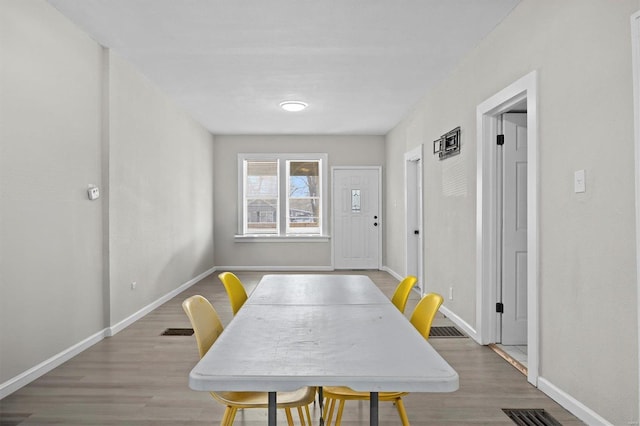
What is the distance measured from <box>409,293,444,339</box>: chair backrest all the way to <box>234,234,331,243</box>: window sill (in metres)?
6.30

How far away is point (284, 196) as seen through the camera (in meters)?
8.71

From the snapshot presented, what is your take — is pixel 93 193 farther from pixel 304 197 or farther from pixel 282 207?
pixel 304 197

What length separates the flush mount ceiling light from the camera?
604cm

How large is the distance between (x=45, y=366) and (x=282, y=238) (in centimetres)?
560

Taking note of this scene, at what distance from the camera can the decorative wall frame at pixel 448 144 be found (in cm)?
448

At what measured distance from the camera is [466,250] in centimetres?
428

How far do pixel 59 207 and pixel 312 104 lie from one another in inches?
147

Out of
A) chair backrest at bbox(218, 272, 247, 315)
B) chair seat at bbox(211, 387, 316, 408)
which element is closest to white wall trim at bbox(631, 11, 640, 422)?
chair seat at bbox(211, 387, 316, 408)

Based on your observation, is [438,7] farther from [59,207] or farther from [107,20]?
[59,207]

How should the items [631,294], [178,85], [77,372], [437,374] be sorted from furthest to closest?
[178,85] → [77,372] → [631,294] → [437,374]

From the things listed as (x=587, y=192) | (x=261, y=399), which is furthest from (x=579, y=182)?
(x=261, y=399)

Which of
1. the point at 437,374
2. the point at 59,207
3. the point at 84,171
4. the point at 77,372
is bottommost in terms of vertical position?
the point at 77,372

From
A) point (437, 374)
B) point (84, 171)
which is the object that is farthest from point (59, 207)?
point (437, 374)

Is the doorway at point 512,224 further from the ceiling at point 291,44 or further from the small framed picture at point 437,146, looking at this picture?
the small framed picture at point 437,146
